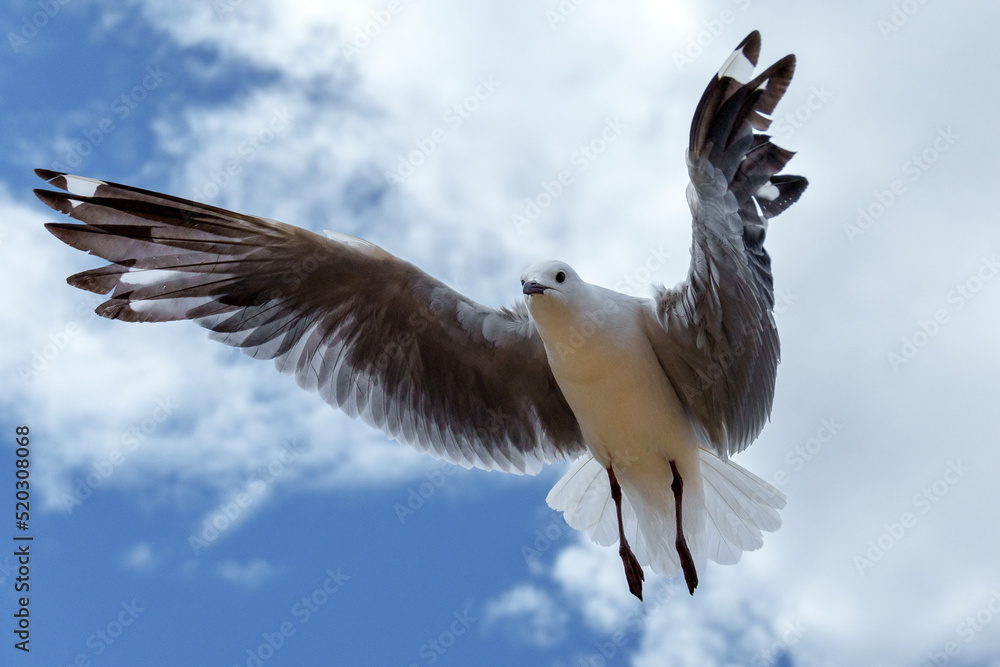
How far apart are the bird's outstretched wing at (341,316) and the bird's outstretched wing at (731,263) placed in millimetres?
642

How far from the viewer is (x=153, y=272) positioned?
148 inches

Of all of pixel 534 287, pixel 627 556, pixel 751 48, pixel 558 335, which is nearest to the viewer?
pixel 751 48

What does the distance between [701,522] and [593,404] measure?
81cm

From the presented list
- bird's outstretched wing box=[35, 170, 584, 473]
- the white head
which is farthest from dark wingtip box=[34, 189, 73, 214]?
the white head

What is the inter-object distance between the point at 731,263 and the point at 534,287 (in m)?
0.67

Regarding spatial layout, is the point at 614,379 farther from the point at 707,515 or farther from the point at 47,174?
the point at 47,174

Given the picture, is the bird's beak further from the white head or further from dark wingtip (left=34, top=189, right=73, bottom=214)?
dark wingtip (left=34, top=189, right=73, bottom=214)

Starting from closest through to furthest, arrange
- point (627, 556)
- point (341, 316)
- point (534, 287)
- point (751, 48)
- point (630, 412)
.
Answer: point (751, 48), point (534, 287), point (630, 412), point (627, 556), point (341, 316)

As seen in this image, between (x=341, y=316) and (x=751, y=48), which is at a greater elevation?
(x=751, y=48)

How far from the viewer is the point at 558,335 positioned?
3586 millimetres

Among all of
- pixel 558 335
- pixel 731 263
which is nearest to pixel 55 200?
pixel 558 335

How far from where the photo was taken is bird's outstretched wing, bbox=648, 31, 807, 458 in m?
3.22

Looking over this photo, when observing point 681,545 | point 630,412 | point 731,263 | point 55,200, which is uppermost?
point 731,263

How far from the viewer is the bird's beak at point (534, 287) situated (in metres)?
3.46
